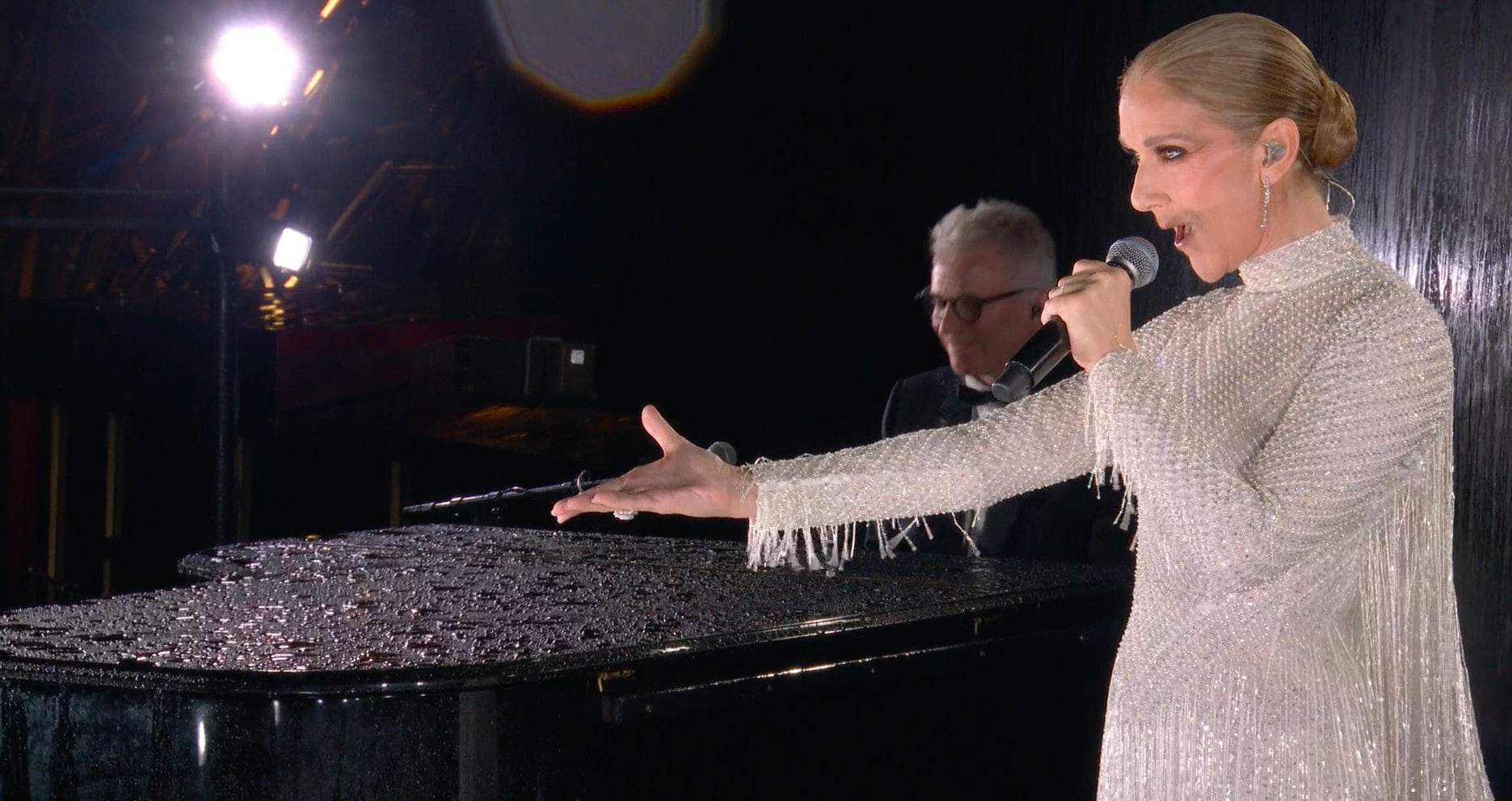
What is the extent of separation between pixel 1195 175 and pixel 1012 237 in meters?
2.09

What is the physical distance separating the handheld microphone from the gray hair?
1.78 m

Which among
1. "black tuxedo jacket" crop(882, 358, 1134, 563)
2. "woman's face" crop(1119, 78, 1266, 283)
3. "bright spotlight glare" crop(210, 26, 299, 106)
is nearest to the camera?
"woman's face" crop(1119, 78, 1266, 283)

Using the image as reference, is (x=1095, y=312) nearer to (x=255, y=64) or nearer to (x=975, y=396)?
(x=975, y=396)

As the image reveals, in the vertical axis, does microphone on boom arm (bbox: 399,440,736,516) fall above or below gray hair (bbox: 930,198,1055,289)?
below

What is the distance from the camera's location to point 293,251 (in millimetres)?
6883

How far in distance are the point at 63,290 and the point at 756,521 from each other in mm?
9639

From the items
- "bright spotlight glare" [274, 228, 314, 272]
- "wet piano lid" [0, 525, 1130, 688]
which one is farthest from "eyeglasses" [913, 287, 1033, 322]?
"bright spotlight glare" [274, 228, 314, 272]

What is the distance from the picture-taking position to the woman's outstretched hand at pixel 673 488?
178cm

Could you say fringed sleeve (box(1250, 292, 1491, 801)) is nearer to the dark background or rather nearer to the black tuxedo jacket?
the dark background

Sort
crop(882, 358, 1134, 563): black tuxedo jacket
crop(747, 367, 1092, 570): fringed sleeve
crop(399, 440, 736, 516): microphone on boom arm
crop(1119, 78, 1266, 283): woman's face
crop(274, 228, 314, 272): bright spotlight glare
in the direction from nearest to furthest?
crop(1119, 78, 1266, 283): woman's face
crop(747, 367, 1092, 570): fringed sleeve
crop(399, 440, 736, 516): microphone on boom arm
crop(882, 358, 1134, 563): black tuxedo jacket
crop(274, 228, 314, 272): bright spotlight glare

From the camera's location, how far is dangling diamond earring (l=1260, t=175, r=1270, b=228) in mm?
1562

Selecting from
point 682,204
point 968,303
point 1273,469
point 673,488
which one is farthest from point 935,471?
point 682,204

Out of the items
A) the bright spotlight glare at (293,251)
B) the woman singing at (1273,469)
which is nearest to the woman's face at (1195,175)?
the woman singing at (1273,469)

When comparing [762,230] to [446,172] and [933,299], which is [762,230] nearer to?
[933,299]
